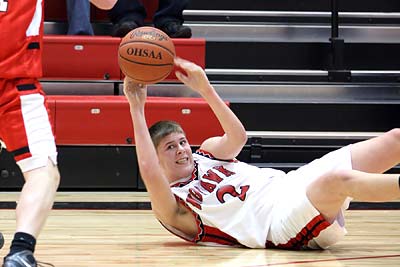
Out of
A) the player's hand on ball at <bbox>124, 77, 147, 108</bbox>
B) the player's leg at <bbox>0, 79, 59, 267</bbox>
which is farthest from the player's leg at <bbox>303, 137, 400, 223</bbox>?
the player's leg at <bbox>0, 79, 59, 267</bbox>

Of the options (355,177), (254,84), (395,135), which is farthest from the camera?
(254,84)

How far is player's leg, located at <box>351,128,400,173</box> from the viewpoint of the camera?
3.37 metres

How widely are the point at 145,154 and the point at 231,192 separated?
399 millimetres

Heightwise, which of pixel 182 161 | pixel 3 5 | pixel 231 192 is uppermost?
pixel 3 5

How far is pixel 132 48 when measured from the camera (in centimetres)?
362

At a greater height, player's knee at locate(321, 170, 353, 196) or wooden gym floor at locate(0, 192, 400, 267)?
player's knee at locate(321, 170, 353, 196)

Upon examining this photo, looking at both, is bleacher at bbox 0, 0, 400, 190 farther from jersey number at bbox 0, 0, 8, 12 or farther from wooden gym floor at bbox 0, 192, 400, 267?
jersey number at bbox 0, 0, 8, 12

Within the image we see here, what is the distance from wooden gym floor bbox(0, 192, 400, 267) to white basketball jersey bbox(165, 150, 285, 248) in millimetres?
60

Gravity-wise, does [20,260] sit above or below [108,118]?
above

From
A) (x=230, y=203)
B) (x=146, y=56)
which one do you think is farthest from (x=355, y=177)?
(x=146, y=56)

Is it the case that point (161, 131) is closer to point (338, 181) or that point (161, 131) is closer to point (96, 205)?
point (338, 181)

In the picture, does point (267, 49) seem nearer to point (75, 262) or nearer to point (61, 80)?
point (61, 80)

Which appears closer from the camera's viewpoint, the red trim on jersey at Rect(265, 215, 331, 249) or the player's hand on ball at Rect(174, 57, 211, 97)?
the red trim on jersey at Rect(265, 215, 331, 249)

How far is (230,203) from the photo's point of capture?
354 cm
